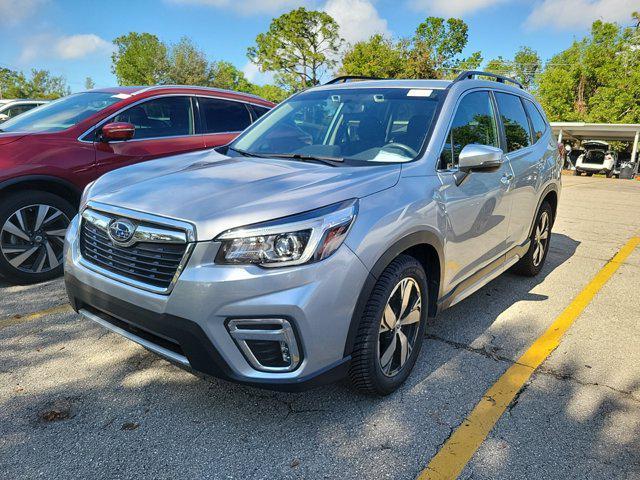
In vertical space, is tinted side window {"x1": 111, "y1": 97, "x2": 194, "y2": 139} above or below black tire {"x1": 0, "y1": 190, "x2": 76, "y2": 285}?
above

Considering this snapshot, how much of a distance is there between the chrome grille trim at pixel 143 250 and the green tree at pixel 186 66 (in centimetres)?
5065

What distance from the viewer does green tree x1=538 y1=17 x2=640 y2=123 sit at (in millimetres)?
33062

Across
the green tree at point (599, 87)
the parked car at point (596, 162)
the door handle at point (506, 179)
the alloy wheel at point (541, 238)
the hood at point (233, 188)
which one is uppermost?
the green tree at point (599, 87)

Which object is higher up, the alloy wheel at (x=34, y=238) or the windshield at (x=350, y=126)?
the windshield at (x=350, y=126)

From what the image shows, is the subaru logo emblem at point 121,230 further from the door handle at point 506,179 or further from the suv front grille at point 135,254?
the door handle at point 506,179

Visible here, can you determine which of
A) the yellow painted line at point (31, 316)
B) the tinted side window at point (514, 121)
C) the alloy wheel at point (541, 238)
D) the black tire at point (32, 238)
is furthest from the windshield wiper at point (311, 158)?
the alloy wheel at point (541, 238)

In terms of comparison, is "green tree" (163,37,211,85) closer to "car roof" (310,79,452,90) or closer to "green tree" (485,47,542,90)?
"green tree" (485,47,542,90)

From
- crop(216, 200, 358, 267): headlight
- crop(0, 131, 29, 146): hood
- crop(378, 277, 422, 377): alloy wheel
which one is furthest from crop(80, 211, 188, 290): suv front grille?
crop(0, 131, 29, 146): hood

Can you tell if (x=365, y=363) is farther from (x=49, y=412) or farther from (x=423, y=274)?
(x=49, y=412)

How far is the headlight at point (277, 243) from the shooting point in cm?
212

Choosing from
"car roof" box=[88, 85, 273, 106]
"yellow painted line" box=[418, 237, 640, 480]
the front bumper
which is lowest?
"yellow painted line" box=[418, 237, 640, 480]

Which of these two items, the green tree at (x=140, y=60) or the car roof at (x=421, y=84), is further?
the green tree at (x=140, y=60)

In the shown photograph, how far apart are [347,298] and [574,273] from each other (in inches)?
162

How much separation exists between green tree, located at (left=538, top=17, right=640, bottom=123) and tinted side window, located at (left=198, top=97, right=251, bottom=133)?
3507cm
